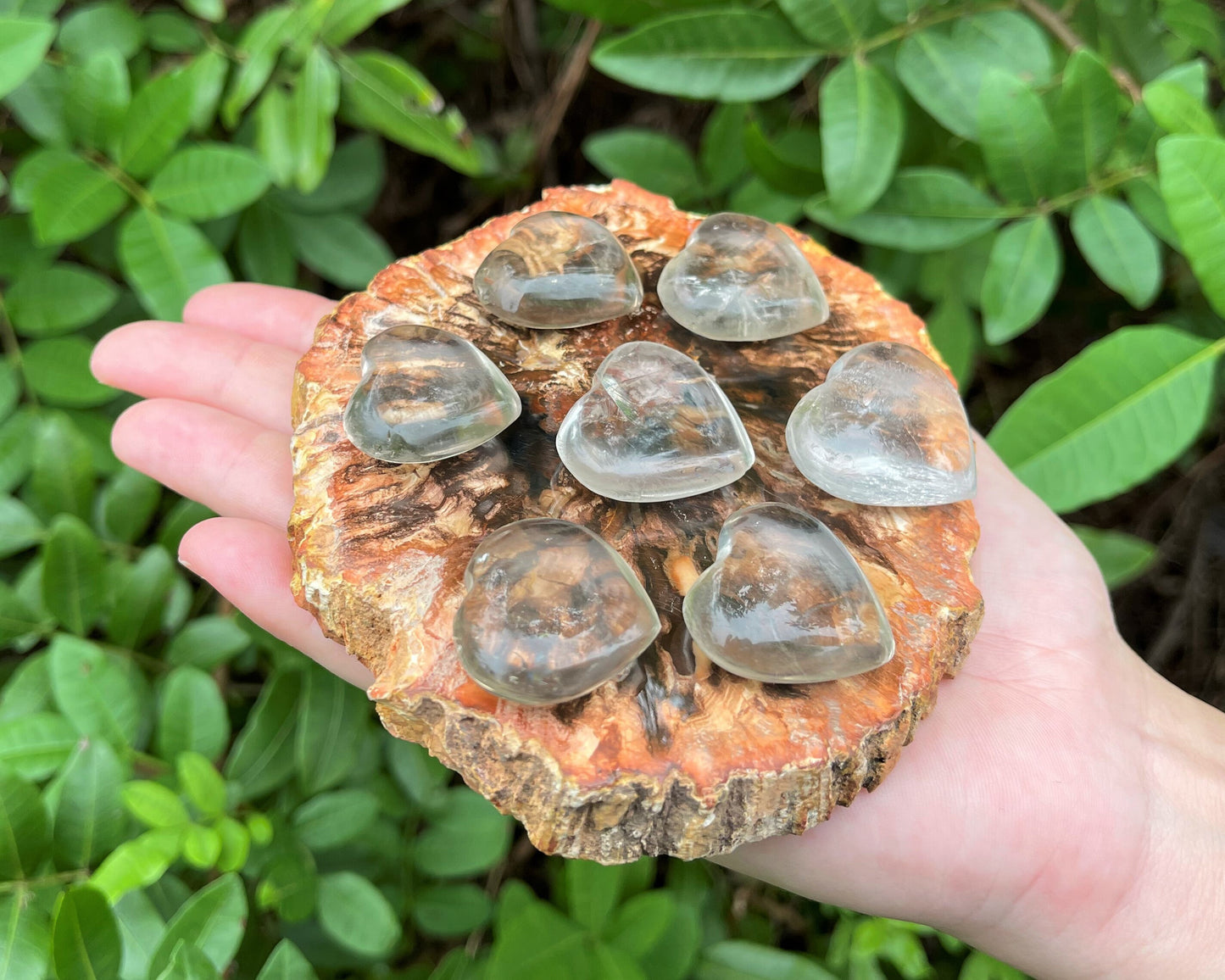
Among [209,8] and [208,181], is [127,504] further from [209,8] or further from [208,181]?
[209,8]

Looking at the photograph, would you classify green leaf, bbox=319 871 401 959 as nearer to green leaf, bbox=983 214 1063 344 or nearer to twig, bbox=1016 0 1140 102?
green leaf, bbox=983 214 1063 344

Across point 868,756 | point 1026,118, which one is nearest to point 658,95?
point 1026,118

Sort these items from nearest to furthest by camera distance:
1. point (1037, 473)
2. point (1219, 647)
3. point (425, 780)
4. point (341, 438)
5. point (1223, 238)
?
point (341, 438) → point (1223, 238) → point (1037, 473) → point (425, 780) → point (1219, 647)

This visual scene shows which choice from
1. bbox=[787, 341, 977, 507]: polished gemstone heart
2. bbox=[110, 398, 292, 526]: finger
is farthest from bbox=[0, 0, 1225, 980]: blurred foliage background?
bbox=[787, 341, 977, 507]: polished gemstone heart

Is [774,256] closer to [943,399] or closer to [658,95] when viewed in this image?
[943,399]

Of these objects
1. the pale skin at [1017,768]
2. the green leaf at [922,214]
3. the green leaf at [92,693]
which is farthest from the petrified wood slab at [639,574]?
the green leaf at [92,693]
